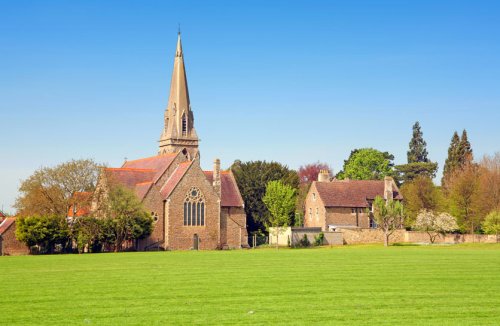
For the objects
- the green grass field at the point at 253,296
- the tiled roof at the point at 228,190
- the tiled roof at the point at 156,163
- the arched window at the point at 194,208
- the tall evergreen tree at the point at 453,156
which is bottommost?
the green grass field at the point at 253,296

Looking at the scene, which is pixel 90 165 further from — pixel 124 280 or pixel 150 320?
pixel 150 320

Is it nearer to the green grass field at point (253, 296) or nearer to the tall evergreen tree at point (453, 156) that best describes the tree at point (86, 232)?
the green grass field at point (253, 296)

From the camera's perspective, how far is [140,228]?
71.5 meters

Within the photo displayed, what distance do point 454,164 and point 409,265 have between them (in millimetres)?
81434

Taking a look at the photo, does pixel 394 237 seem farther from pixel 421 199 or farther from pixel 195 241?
pixel 195 241

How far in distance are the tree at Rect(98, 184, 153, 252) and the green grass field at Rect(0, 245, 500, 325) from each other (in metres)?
35.3

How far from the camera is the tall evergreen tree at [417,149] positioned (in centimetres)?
15438

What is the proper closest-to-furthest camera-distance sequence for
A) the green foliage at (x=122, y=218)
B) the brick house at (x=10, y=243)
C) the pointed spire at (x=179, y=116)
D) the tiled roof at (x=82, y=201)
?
the brick house at (x=10, y=243), the green foliage at (x=122, y=218), the tiled roof at (x=82, y=201), the pointed spire at (x=179, y=116)

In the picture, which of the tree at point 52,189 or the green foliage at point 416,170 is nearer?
the tree at point 52,189

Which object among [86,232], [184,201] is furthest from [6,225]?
[184,201]

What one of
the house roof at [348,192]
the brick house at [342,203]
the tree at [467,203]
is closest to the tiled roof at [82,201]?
the brick house at [342,203]

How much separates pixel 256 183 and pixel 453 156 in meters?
38.1

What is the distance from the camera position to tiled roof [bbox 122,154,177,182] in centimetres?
8275

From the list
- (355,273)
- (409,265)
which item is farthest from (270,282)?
(409,265)
